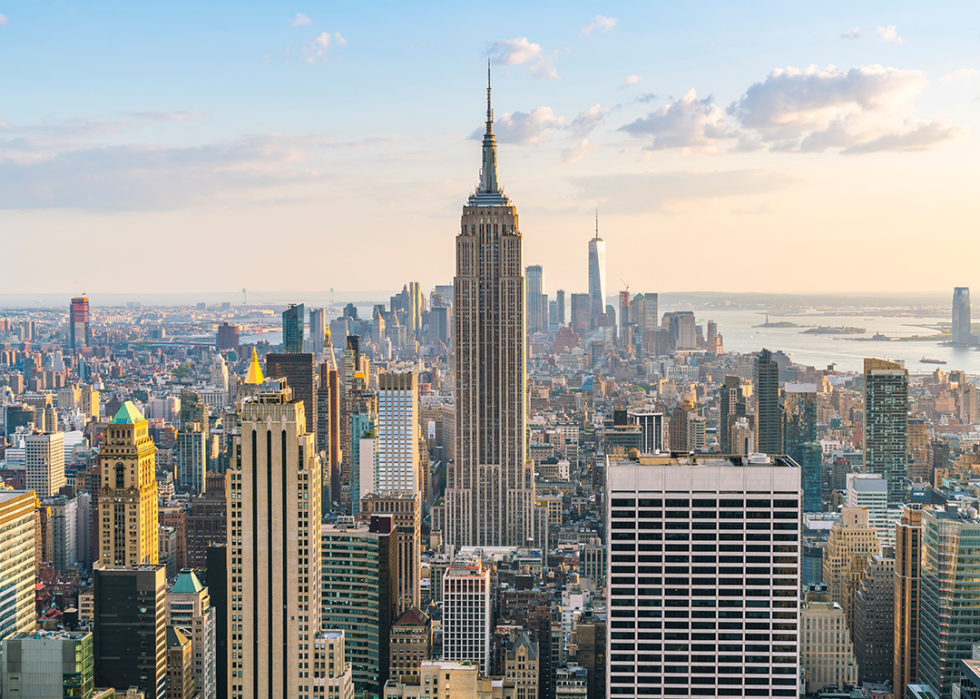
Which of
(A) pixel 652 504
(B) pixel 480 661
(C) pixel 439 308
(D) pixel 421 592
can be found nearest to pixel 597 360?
(C) pixel 439 308

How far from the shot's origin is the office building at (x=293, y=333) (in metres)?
52.5

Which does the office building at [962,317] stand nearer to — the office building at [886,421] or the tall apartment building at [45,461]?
the office building at [886,421]

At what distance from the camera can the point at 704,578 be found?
53.3 feet

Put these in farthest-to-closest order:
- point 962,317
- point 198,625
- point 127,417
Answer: point 127,417 → point 962,317 → point 198,625

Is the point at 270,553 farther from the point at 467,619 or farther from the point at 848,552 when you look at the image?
the point at 848,552

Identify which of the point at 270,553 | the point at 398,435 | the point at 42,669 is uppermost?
the point at 398,435

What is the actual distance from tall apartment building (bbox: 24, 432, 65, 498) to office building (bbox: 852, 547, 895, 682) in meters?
27.1

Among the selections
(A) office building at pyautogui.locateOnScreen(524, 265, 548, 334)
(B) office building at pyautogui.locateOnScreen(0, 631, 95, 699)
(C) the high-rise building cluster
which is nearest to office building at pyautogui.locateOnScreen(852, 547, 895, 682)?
(C) the high-rise building cluster

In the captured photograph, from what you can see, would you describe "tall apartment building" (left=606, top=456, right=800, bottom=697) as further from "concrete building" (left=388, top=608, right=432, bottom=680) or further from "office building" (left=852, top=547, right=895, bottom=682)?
"office building" (left=852, top=547, right=895, bottom=682)

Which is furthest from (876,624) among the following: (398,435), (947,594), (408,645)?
(398,435)

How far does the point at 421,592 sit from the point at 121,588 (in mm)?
9720

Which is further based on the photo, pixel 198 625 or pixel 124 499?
pixel 124 499

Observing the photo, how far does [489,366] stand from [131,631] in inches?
933

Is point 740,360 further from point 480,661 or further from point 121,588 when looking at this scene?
point 121,588
